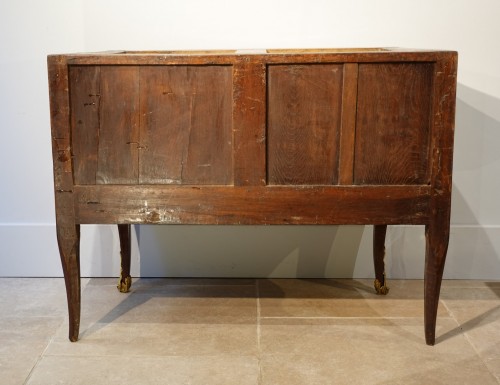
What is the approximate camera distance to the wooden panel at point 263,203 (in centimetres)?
199

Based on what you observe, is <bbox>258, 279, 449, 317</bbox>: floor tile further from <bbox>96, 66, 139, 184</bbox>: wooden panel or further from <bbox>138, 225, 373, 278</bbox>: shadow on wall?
<bbox>96, 66, 139, 184</bbox>: wooden panel

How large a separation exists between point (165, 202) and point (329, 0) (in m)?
1.05

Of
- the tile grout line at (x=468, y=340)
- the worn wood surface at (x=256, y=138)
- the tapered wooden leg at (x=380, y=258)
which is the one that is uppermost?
the worn wood surface at (x=256, y=138)

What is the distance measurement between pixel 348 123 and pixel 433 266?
50 centimetres

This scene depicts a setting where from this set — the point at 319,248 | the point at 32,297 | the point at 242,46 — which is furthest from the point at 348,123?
the point at 32,297

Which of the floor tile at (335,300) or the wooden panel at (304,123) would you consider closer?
the wooden panel at (304,123)

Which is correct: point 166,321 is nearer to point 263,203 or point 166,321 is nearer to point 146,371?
point 146,371

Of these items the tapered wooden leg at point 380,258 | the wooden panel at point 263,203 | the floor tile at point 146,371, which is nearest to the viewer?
the floor tile at point 146,371

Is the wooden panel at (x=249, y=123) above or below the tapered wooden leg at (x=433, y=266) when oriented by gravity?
above

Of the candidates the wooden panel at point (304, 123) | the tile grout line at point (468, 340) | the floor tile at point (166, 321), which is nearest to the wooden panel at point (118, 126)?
the wooden panel at point (304, 123)

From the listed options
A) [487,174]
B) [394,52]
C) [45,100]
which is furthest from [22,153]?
[487,174]

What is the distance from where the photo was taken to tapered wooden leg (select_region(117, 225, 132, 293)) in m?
2.52

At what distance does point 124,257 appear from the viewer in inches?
99.3

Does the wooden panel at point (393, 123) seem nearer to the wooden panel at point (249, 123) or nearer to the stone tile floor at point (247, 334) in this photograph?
the wooden panel at point (249, 123)
